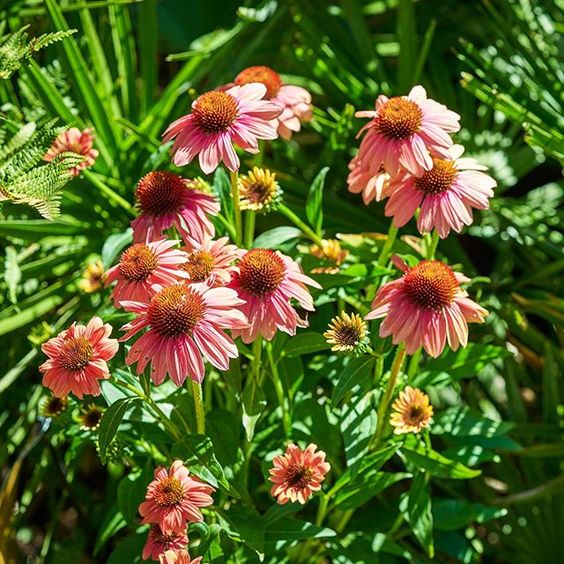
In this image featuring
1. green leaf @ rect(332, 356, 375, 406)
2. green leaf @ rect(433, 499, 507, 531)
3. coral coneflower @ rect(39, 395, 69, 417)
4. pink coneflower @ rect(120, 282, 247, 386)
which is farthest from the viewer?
green leaf @ rect(433, 499, 507, 531)

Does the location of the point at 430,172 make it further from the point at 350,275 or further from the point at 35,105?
the point at 35,105

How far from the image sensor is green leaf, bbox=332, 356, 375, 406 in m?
0.84

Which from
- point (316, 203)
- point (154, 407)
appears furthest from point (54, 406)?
point (316, 203)

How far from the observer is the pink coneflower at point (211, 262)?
82 cm

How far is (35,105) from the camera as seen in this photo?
4.05 feet

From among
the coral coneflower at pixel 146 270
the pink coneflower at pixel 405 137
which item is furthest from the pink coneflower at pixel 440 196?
the coral coneflower at pixel 146 270

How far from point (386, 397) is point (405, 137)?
0.90 feet

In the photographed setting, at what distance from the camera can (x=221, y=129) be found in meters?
0.85

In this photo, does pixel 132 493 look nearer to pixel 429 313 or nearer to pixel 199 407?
pixel 199 407

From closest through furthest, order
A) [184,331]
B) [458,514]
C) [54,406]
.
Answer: [184,331], [54,406], [458,514]

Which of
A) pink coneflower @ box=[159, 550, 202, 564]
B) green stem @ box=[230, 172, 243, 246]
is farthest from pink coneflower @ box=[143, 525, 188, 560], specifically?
green stem @ box=[230, 172, 243, 246]

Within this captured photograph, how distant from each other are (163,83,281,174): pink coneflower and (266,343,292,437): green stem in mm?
214

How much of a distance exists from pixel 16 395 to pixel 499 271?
2.62ft

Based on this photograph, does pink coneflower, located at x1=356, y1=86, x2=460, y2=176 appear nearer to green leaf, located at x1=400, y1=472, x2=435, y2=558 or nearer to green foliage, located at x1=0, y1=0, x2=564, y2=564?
green foliage, located at x1=0, y1=0, x2=564, y2=564
